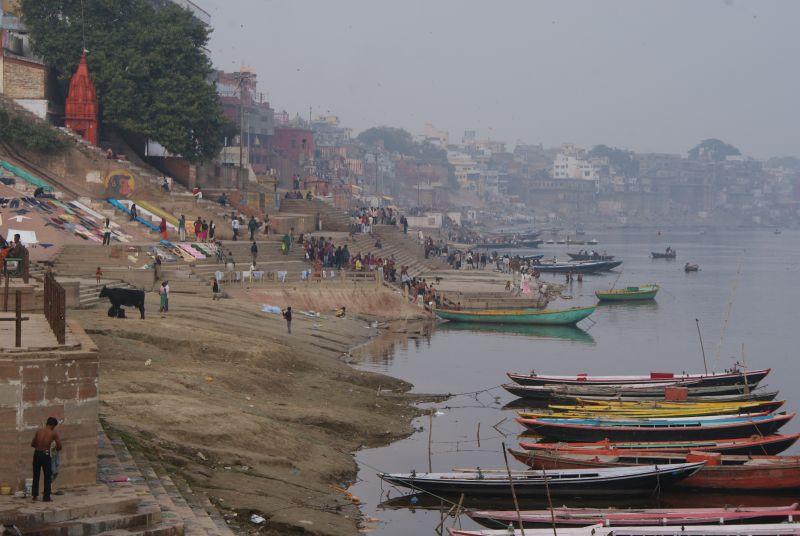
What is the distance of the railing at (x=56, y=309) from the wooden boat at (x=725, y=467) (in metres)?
10.6

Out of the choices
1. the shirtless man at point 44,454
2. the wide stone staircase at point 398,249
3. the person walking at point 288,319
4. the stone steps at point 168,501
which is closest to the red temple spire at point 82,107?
the wide stone staircase at point 398,249

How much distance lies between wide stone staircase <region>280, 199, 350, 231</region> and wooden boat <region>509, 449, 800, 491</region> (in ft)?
128

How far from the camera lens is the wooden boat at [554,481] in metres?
21.8

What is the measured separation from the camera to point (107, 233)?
1644 inches

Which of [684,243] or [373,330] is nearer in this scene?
[373,330]

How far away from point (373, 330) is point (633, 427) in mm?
18981

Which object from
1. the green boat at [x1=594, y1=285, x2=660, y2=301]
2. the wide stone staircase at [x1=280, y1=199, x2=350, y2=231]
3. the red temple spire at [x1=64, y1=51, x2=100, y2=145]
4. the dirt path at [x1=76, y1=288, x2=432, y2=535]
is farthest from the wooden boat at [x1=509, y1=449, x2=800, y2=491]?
the green boat at [x1=594, y1=285, x2=660, y2=301]

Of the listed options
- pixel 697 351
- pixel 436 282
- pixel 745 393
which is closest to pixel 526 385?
pixel 745 393

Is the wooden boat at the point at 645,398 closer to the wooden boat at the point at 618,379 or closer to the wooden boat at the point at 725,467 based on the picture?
the wooden boat at the point at 618,379

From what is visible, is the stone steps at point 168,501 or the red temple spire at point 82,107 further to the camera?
the red temple spire at point 82,107

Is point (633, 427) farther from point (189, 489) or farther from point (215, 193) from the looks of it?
point (215, 193)

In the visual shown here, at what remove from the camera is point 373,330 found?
147 feet

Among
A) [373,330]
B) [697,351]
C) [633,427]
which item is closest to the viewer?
[633,427]

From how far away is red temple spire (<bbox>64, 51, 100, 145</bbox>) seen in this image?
53000 mm
